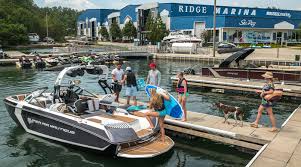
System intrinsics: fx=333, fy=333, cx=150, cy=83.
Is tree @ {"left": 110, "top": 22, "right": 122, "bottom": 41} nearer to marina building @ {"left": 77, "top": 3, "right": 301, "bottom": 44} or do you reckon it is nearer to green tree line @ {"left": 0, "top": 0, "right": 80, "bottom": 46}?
marina building @ {"left": 77, "top": 3, "right": 301, "bottom": 44}

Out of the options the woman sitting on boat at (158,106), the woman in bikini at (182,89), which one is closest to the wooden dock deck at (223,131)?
the woman in bikini at (182,89)

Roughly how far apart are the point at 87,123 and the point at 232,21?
62635mm

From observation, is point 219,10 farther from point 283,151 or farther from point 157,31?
point 283,151

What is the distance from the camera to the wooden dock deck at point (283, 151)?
8.72 meters

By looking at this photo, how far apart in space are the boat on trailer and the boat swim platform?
1080cm

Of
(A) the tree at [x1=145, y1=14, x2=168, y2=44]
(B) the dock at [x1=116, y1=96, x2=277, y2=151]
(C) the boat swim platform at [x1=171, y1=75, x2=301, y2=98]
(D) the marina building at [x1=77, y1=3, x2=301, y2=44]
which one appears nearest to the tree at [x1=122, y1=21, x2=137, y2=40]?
(D) the marina building at [x1=77, y1=3, x2=301, y2=44]

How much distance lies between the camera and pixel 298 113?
13844mm

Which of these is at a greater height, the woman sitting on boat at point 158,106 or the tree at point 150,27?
the tree at point 150,27

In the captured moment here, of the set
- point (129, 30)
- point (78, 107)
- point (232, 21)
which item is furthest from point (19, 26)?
point (78, 107)

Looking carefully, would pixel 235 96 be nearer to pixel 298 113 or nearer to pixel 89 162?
pixel 298 113

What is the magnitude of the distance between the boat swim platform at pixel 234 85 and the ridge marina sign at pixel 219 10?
177 feet

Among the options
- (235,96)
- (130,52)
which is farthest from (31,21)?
(235,96)

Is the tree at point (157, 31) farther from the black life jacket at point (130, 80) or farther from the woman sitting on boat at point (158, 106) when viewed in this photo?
the woman sitting on boat at point (158, 106)

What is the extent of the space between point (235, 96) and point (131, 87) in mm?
9225
